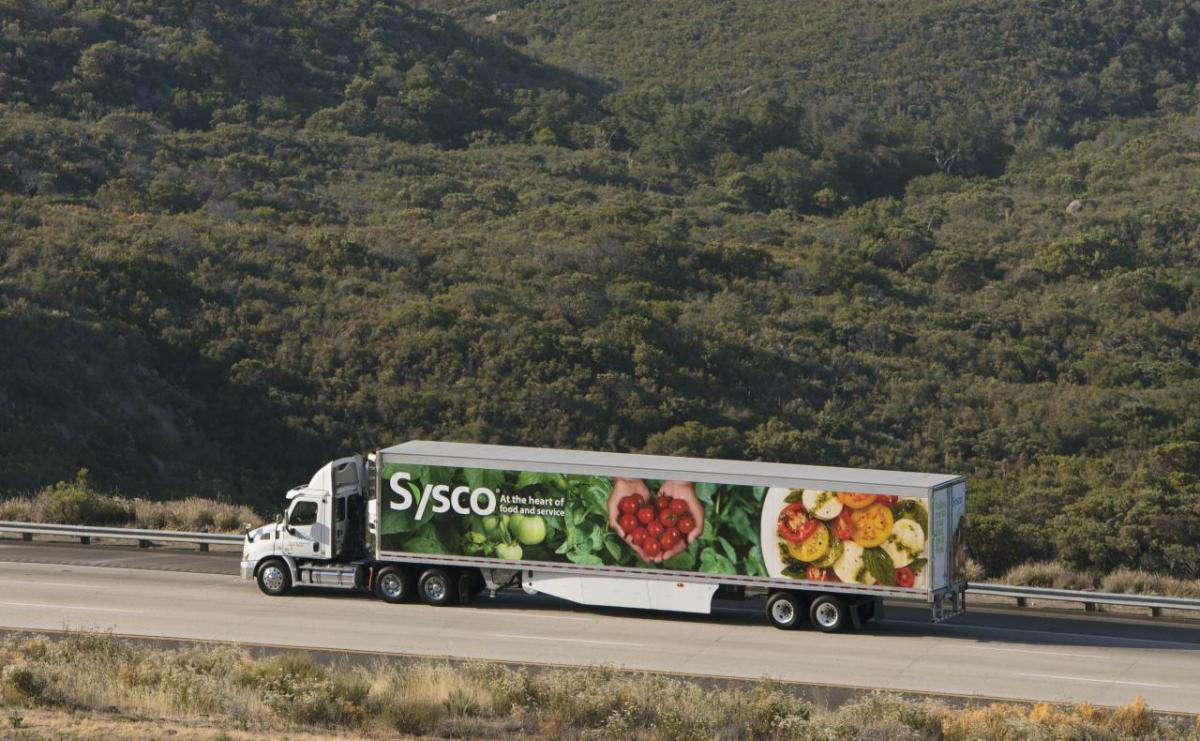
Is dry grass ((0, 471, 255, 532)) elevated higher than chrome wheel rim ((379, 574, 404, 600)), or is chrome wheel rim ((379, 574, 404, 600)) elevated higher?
dry grass ((0, 471, 255, 532))

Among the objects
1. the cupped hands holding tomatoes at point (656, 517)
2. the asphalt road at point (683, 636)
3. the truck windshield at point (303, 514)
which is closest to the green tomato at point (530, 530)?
the cupped hands holding tomatoes at point (656, 517)

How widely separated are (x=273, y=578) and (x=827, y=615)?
909cm

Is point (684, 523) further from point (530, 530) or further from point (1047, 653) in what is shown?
point (1047, 653)

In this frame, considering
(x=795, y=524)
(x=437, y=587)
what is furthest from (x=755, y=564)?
(x=437, y=587)

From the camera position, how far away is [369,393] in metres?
47.0

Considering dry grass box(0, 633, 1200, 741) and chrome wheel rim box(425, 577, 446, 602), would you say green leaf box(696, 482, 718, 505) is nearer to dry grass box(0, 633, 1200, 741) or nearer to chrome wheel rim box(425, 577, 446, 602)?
chrome wheel rim box(425, 577, 446, 602)

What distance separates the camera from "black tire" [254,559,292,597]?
85.0ft

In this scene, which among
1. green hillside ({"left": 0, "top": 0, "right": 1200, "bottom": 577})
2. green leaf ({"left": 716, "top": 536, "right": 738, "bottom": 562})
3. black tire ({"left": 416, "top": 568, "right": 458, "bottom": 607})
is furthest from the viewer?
green hillside ({"left": 0, "top": 0, "right": 1200, "bottom": 577})

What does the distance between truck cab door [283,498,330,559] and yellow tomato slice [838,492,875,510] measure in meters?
8.34

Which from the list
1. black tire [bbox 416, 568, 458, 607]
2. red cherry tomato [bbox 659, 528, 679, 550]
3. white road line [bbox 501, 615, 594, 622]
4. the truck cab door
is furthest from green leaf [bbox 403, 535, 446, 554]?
red cherry tomato [bbox 659, 528, 679, 550]

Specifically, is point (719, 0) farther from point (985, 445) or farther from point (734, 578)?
point (734, 578)

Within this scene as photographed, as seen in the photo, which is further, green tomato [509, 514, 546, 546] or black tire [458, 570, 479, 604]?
black tire [458, 570, 479, 604]

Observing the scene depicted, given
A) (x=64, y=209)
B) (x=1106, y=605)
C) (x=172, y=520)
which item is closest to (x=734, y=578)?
(x=1106, y=605)

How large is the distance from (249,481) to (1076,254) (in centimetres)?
3696
